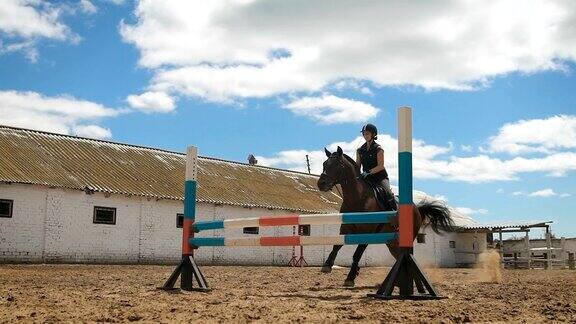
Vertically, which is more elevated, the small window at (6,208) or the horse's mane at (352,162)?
the horse's mane at (352,162)

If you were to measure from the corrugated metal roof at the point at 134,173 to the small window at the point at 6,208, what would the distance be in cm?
89

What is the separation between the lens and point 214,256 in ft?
87.8

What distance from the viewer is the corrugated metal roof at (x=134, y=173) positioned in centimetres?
2255

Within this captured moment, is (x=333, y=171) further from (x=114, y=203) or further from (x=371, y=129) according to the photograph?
(x=114, y=203)

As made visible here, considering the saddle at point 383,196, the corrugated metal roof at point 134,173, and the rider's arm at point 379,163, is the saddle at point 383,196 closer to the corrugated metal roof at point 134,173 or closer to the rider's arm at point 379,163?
the rider's arm at point 379,163

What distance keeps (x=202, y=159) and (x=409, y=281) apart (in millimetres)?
27718

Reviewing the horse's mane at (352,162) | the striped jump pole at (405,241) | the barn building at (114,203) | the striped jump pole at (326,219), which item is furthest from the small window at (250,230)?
the striped jump pole at (405,241)

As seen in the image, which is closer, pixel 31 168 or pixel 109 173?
pixel 31 168

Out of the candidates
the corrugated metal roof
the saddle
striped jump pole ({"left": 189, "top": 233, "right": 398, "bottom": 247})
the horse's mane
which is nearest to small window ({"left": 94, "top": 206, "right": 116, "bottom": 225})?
the corrugated metal roof

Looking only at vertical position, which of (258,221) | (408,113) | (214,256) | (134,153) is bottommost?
(214,256)

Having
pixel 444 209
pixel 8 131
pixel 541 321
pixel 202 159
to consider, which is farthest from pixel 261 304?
pixel 202 159

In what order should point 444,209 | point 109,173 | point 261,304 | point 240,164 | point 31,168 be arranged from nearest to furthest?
point 261,304 < point 444,209 < point 31,168 < point 109,173 < point 240,164

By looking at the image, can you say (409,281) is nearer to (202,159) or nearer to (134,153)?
(134,153)

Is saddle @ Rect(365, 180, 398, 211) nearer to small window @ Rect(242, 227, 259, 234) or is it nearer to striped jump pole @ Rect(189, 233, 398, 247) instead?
striped jump pole @ Rect(189, 233, 398, 247)
